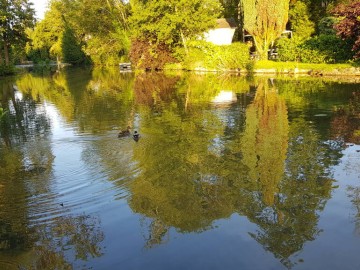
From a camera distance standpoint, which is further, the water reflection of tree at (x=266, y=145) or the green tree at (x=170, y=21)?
the green tree at (x=170, y=21)

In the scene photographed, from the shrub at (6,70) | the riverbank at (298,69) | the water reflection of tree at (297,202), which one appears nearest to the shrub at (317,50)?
the riverbank at (298,69)

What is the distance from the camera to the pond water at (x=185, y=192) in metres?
5.91

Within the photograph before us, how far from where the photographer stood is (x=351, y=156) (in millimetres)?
9992

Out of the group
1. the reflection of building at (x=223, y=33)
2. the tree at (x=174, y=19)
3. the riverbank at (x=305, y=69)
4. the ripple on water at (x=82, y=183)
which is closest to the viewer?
the ripple on water at (x=82, y=183)

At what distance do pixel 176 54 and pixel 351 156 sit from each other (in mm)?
36653

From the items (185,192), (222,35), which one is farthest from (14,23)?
(185,192)

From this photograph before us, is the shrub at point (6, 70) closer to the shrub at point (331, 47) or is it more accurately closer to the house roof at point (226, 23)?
the house roof at point (226, 23)

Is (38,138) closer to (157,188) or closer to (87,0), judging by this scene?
(157,188)

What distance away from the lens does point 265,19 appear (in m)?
35.6

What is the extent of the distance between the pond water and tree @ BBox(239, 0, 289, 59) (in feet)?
69.4

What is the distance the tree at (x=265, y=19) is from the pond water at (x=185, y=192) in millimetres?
21156

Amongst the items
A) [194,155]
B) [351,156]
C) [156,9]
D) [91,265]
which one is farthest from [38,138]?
[156,9]

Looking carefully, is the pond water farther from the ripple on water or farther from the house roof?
the house roof

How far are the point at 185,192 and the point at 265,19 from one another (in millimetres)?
31182
